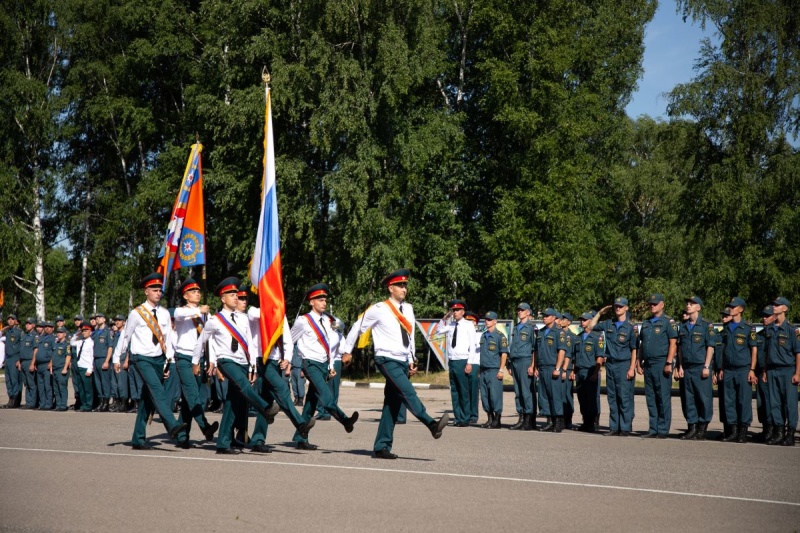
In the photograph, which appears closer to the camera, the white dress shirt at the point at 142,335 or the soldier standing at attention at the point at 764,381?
the white dress shirt at the point at 142,335

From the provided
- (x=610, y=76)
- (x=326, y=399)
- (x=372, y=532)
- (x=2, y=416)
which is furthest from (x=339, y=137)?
(x=372, y=532)

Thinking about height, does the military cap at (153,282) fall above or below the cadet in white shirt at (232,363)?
above

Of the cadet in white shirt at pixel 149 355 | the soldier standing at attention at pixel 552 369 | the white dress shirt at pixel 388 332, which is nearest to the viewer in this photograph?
the white dress shirt at pixel 388 332

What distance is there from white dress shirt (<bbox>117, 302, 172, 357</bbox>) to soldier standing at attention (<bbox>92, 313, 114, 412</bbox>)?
8.81 meters

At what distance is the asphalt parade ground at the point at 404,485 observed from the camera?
24.0 feet

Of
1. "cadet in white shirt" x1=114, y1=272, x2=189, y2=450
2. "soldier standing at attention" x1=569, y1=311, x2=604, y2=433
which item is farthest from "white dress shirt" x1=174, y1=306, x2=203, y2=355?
"soldier standing at attention" x1=569, y1=311, x2=604, y2=433

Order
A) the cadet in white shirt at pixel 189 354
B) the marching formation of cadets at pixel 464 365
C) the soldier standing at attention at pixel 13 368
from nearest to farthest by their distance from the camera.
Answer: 1. the marching formation of cadets at pixel 464 365
2. the cadet in white shirt at pixel 189 354
3. the soldier standing at attention at pixel 13 368

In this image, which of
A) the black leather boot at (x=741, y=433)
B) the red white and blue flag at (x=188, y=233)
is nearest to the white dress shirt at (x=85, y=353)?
the red white and blue flag at (x=188, y=233)

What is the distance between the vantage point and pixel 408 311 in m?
11.5

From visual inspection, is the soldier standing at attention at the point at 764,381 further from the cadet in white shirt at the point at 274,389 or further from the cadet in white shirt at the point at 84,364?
the cadet in white shirt at the point at 84,364

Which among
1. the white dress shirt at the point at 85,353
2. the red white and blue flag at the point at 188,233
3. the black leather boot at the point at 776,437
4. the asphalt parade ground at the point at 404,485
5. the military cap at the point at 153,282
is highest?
the red white and blue flag at the point at 188,233

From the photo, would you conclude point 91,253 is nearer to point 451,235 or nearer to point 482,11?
point 451,235

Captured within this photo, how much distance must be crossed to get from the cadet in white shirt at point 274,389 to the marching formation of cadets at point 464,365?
0.06 ft

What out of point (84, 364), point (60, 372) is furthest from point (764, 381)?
point (60, 372)
